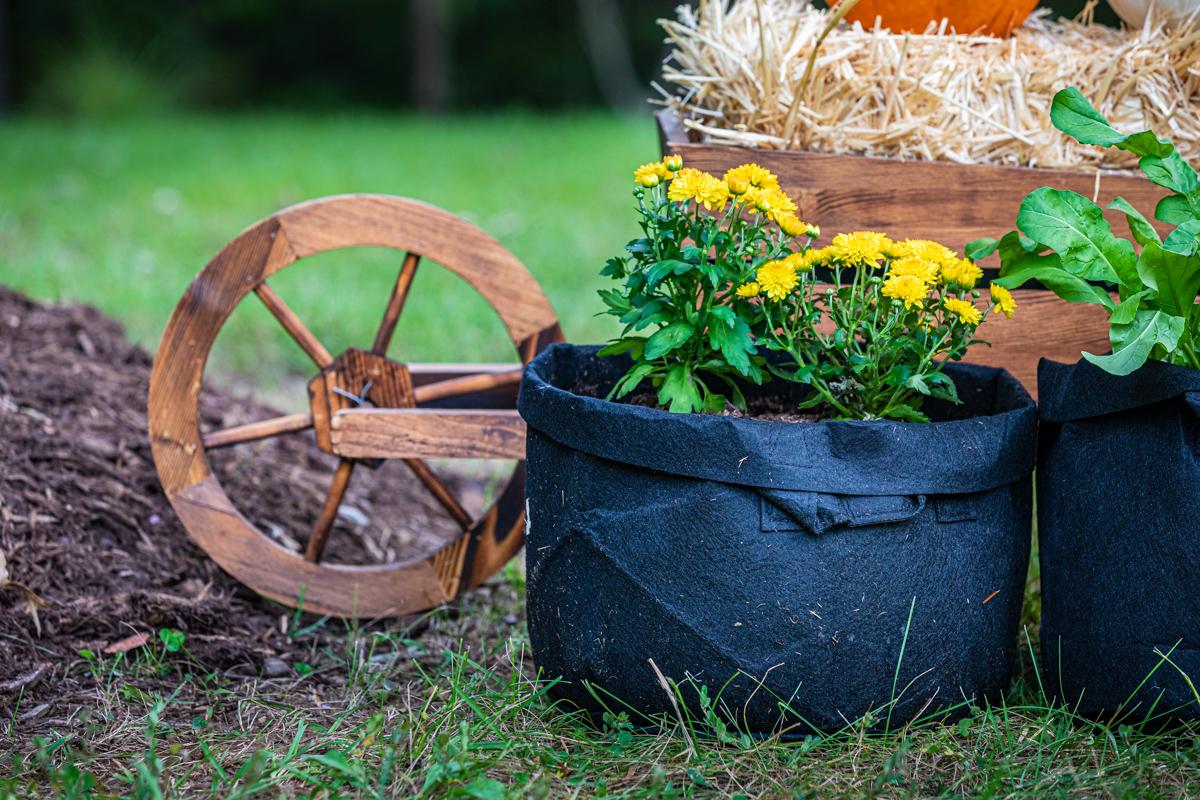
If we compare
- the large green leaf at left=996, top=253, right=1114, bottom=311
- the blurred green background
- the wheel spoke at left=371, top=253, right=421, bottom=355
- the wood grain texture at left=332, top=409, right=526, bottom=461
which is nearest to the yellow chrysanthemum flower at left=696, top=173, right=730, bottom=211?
the large green leaf at left=996, top=253, right=1114, bottom=311

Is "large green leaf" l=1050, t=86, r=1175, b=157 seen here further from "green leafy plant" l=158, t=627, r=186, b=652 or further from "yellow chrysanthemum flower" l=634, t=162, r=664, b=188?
"green leafy plant" l=158, t=627, r=186, b=652

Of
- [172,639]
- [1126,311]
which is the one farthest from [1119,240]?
[172,639]

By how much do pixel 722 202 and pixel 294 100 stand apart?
12569mm

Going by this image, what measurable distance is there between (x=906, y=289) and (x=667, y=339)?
0.35 m

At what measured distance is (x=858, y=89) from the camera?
214cm

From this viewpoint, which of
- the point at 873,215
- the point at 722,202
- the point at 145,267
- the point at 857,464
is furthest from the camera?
the point at 145,267

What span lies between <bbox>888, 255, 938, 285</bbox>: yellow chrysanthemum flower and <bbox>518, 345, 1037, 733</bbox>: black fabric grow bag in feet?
0.71

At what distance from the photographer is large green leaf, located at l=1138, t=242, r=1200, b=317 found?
5.56 ft

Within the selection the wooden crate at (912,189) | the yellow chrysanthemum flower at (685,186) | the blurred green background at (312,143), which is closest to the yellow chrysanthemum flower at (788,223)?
the yellow chrysanthemum flower at (685,186)

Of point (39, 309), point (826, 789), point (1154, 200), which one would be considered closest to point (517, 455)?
point (826, 789)

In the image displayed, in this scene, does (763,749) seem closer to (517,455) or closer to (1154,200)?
(517,455)

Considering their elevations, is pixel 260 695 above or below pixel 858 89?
below

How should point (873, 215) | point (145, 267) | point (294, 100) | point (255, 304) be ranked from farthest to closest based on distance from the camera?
point (294, 100), point (145, 267), point (255, 304), point (873, 215)

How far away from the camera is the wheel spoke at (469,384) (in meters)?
2.40
